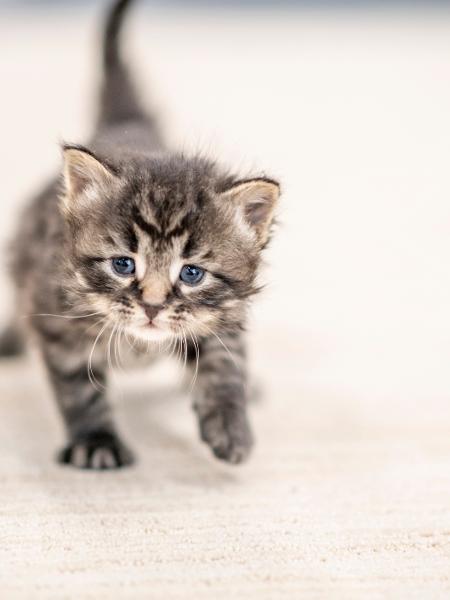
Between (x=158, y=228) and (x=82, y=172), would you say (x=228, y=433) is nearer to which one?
(x=158, y=228)

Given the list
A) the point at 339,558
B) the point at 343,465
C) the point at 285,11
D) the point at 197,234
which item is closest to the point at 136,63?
the point at 197,234

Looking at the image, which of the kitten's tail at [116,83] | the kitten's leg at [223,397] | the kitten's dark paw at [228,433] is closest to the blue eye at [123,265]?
the kitten's leg at [223,397]

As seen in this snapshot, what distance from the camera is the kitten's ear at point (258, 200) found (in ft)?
5.55

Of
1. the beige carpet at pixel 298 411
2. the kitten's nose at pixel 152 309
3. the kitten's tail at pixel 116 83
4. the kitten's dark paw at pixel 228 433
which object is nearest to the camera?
the beige carpet at pixel 298 411

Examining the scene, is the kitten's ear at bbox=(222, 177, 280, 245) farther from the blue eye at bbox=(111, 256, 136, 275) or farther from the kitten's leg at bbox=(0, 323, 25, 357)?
the kitten's leg at bbox=(0, 323, 25, 357)

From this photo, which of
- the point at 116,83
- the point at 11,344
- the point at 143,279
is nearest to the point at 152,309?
the point at 143,279

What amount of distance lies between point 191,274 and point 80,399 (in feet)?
1.48

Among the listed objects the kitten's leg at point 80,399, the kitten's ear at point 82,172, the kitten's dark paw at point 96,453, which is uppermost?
the kitten's ear at point 82,172

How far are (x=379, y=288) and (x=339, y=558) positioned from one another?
5.77 feet

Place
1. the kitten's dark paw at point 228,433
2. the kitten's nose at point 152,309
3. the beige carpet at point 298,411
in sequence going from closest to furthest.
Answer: the beige carpet at point 298,411
the kitten's nose at point 152,309
the kitten's dark paw at point 228,433

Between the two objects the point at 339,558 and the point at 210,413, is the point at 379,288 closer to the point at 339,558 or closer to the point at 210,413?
the point at 210,413

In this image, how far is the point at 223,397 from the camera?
1.86 metres

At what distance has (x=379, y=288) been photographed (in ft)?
10.2

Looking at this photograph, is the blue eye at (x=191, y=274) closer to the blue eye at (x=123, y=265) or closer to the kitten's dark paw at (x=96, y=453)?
the blue eye at (x=123, y=265)
